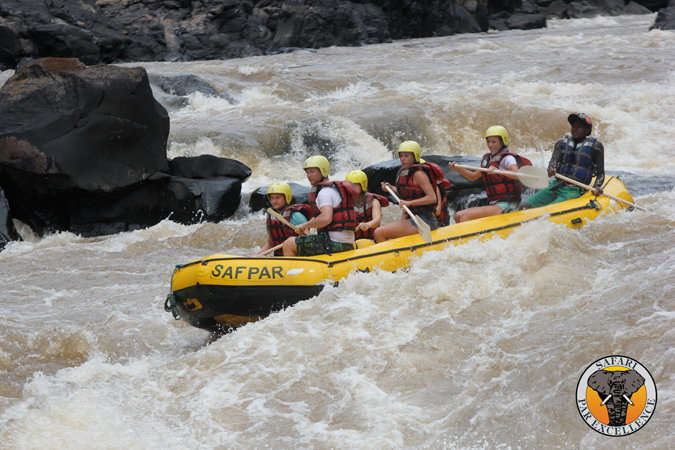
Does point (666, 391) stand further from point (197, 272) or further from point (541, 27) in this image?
point (541, 27)

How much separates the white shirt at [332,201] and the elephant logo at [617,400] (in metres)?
2.52

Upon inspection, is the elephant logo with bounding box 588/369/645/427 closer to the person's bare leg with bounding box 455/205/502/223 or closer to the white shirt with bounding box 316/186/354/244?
the white shirt with bounding box 316/186/354/244

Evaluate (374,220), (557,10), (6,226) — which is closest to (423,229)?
(374,220)

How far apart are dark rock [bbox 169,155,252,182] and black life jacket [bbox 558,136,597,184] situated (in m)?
5.12

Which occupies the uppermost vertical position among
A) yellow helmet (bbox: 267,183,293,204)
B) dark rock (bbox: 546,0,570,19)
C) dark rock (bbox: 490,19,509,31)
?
dark rock (bbox: 546,0,570,19)

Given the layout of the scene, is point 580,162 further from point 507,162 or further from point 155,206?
point 155,206

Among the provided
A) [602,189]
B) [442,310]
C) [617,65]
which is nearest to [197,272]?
[442,310]

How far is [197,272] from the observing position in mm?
4996

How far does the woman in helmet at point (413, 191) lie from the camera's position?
5590 mm

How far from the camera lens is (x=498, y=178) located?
6066 mm

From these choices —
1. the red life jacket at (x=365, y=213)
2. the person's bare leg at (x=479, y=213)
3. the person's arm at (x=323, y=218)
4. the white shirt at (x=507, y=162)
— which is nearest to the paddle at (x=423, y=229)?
the red life jacket at (x=365, y=213)

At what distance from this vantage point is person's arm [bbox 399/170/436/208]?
18.4 feet

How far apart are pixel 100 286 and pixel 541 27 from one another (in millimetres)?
31963

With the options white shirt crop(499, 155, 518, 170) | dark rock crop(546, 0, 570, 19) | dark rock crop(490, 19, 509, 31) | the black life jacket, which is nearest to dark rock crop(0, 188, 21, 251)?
white shirt crop(499, 155, 518, 170)
